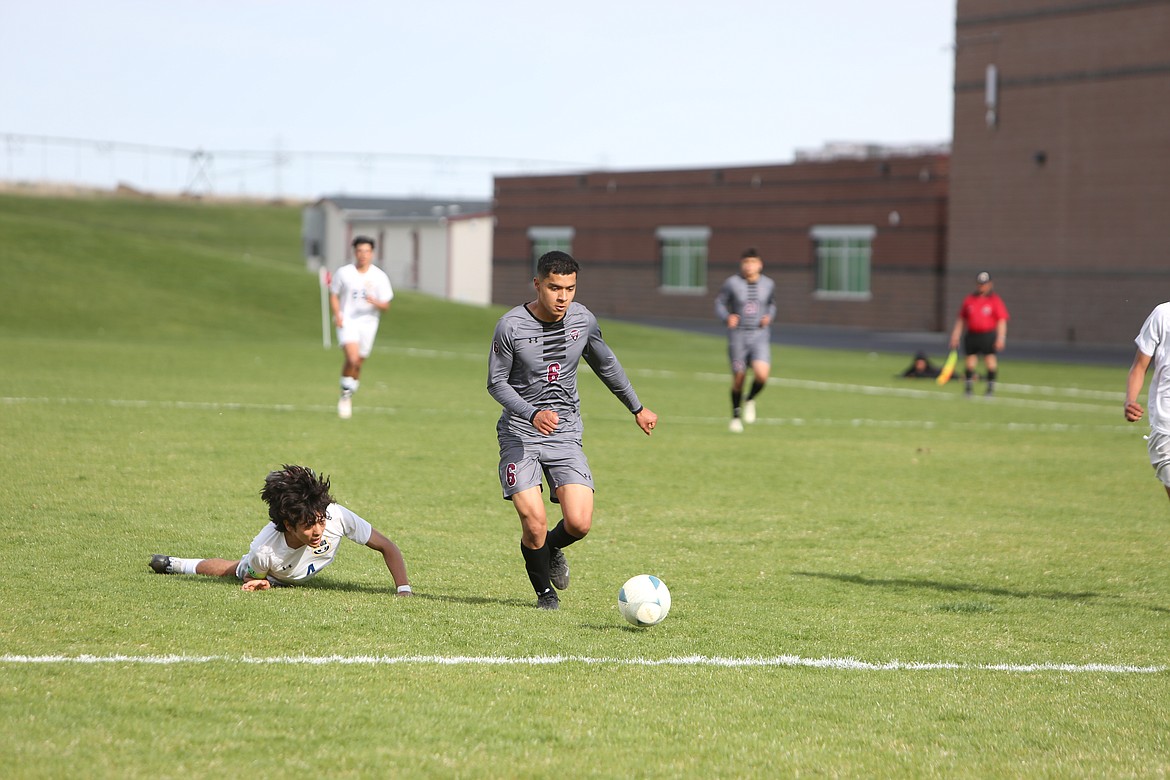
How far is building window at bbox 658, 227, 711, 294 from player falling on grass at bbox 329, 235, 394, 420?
43836 millimetres

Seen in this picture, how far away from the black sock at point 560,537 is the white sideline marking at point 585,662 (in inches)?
51.2

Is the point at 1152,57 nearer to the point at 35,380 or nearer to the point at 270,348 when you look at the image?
the point at 270,348

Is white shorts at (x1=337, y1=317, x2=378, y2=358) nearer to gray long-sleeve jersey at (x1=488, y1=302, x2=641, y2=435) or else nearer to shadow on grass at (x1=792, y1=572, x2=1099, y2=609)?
shadow on grass at (x1=792, y1=572, x2=1099, y2=609)

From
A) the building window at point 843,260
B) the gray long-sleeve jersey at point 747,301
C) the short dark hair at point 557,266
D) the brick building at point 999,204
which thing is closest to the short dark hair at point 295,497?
the short dark hair at point 557,266

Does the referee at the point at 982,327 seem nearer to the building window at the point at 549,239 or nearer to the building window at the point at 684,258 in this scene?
the building window at the point at 684,258

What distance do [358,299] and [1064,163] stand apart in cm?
3253

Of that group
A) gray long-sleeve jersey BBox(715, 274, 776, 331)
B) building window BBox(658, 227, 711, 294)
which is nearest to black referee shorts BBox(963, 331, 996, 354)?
gray long-sleeve jersey BBox(715, 274, 776, 331)

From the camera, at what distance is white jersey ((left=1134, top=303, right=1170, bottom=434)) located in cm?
841

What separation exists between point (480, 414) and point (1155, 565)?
11.1m

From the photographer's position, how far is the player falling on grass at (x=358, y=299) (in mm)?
18625

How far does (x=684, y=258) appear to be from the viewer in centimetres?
6328

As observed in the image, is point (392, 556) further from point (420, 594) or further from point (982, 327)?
point (982, 327)

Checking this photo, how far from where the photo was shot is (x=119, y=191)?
373ft

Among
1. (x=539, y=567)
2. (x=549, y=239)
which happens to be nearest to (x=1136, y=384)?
(x=539, y=567)
